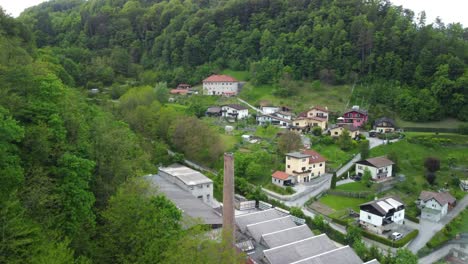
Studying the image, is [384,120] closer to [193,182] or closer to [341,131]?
[341,131]

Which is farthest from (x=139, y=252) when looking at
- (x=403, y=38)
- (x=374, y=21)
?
(x=374, y=21)

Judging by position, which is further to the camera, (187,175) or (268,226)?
(187,175)

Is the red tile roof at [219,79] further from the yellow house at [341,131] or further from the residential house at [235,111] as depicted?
the yellow house at [341,131]

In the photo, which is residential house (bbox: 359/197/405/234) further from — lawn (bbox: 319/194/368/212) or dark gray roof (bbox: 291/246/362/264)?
dark gray roof (bbox: 291/246/362/264)

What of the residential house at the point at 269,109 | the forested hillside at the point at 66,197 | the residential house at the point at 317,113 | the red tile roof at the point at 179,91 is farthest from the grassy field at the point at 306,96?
the forested hillside at the point at 66,197

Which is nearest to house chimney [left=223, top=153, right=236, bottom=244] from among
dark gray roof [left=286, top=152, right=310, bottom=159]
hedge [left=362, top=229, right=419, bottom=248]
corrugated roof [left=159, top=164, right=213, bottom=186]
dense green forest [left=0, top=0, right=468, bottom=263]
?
dense green forest [left=0, top=0, right=468, bottom=263]

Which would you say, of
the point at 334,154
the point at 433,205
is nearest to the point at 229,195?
the point at 433,205
